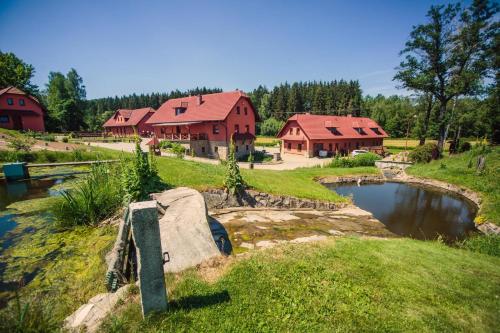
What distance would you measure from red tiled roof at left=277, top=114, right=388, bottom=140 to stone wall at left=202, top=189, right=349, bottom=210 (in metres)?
24.0

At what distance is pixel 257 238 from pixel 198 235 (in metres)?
2.13

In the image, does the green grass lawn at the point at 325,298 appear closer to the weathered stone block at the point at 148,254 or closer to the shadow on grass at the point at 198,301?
the shadow on grass at the point at 198,301

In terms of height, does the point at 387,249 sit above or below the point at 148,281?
below

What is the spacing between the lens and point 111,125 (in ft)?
198

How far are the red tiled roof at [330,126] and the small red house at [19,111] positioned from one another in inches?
1632

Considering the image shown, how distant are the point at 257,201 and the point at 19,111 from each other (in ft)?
146

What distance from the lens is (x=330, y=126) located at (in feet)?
130

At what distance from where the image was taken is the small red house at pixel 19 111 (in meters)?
35.0

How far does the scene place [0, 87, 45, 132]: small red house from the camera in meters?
35.0

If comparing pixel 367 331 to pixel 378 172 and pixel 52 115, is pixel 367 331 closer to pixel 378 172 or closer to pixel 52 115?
pixel 378 172

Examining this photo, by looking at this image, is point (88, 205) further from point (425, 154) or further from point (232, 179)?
point (425, 154)

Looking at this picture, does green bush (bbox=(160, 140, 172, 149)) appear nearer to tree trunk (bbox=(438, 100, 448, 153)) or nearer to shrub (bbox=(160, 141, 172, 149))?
shrub (bbox=(160, 141, 172, 149))

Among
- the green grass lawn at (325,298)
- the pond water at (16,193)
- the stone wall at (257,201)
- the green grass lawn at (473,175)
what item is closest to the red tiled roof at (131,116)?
the pond water at (16,193)

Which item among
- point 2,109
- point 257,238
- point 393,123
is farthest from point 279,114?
point 257,238
